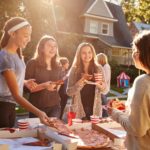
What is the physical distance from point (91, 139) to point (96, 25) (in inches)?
1132

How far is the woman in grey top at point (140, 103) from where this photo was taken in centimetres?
227

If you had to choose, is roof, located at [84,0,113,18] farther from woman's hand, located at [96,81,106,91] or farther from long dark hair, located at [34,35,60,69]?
long dark hair, located at [34,35,60,69]

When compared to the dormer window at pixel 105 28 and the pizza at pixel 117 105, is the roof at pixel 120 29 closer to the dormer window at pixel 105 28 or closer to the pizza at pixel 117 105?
the dormer window at pixel 105 28

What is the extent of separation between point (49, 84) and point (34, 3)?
57.1 ft

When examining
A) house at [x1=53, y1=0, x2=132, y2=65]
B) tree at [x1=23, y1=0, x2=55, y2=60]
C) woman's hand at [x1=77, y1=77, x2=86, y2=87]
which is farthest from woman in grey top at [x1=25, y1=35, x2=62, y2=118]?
house at [x1=53, y1=0, x2=132, y2=65]

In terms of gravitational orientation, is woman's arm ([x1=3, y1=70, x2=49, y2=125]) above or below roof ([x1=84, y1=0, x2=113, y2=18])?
below

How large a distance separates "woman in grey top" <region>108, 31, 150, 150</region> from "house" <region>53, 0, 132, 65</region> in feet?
83.0

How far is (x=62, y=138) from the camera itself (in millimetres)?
2834

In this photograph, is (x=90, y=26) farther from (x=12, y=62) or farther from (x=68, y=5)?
(x=12, y=62)

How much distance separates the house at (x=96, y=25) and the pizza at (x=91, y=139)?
24361mm

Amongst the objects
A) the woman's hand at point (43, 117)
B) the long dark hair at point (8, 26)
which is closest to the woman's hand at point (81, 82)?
the long dark hair at point (8, 26)

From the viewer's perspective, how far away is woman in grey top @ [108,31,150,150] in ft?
7.45

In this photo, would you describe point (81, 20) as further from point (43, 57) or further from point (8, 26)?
point (8, 26)

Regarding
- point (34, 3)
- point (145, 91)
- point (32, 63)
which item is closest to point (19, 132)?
point (145, 91)
